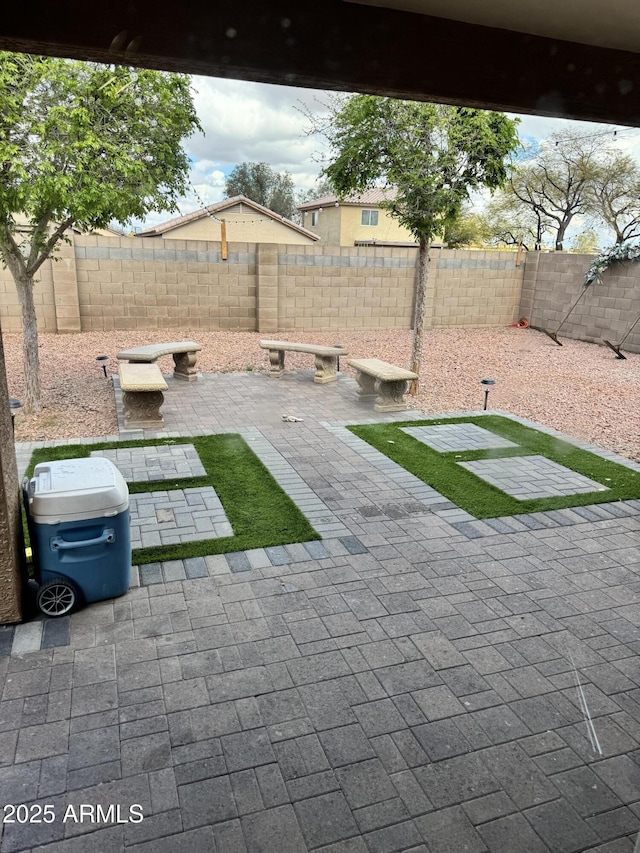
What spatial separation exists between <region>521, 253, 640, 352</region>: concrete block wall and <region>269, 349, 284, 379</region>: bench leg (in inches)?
319

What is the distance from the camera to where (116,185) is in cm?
646

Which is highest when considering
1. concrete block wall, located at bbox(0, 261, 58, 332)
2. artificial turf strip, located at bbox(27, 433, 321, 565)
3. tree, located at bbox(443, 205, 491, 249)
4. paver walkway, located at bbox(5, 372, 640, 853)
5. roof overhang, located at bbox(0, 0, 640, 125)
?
tree, located at bbox(443, 205, 491, 249)

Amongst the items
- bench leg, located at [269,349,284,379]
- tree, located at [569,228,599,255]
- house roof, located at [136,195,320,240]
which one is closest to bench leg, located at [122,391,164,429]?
bench leg, located at [269,349,284,379]

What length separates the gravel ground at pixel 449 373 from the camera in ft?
24.3

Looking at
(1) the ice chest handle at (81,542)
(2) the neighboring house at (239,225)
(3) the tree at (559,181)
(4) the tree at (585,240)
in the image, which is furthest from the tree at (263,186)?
(1) the ice chest handle at (81,542)

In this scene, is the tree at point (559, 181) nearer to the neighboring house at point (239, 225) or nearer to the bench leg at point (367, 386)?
the neighboring house at point (239, 225)

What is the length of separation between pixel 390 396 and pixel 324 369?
5.64ft

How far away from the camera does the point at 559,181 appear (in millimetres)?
28156

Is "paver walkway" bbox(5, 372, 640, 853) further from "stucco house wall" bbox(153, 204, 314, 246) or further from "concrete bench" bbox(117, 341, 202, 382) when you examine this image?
"stucco house wall" bbox(153, 204, 314, 246)

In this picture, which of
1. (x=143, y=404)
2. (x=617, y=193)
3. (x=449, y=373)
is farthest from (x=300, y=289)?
(x=617, y=193)

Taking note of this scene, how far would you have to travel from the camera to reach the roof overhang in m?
2.00

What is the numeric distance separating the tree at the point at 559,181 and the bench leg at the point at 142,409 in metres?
23.4

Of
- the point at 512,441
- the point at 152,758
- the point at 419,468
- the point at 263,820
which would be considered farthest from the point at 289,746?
the point at 512,441

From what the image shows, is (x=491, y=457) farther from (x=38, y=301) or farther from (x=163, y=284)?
(x=38, y=301)
